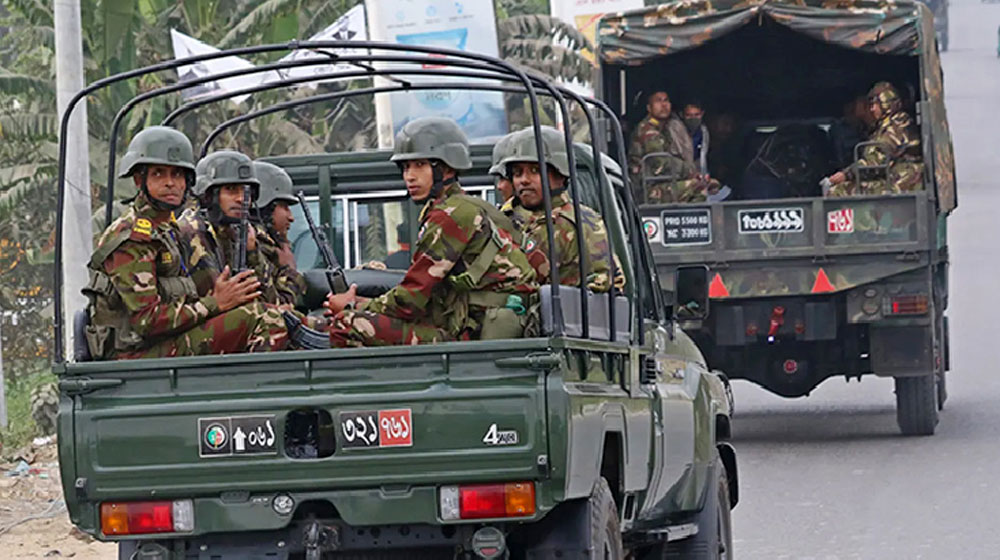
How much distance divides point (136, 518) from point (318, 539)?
1.86 feet

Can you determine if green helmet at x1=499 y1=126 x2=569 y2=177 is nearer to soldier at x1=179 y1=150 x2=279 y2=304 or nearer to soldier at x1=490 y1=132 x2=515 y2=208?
soldier at x1=490 y1=132 x2=515 y2=208

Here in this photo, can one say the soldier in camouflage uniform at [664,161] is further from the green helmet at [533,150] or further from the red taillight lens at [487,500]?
the red taillight lens at [487,500]

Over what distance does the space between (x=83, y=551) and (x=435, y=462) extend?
16.7ft

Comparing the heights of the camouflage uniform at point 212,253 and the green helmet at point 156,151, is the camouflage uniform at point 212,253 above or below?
below

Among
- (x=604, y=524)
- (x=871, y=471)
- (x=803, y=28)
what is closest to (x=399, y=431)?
(x=604, y=524)

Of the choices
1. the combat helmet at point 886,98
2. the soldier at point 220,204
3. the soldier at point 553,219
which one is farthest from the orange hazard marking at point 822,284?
the soldier at point 220,204

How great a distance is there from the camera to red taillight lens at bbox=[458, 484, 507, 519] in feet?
20.0

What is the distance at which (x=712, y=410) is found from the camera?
8.74 m

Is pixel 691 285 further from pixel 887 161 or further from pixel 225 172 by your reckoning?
pixel 887 161

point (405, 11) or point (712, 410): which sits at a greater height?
point (405, 11)

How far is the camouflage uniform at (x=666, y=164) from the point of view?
15.9m

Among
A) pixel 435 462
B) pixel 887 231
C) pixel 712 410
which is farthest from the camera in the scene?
pixel 887 231

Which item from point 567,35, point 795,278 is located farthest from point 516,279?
point 567,35

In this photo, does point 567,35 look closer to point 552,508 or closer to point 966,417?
point 966,417
